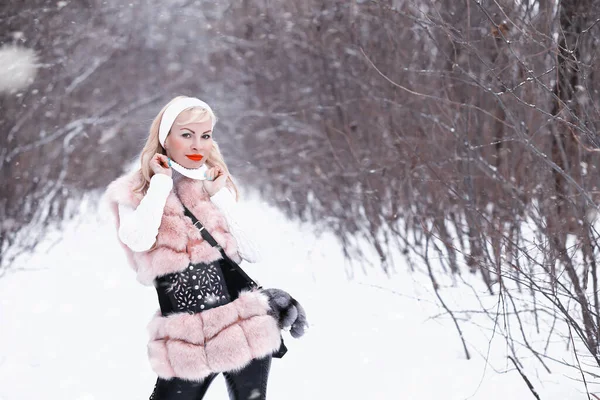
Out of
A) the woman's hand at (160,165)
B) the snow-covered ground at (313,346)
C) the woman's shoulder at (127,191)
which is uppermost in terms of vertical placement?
the woman's hand at (160,165)

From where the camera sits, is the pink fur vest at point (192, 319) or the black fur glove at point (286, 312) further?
the black fur glove at point (286, 312)

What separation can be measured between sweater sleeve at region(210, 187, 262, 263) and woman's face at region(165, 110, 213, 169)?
169 millimetres

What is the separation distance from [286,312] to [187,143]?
0.78 m

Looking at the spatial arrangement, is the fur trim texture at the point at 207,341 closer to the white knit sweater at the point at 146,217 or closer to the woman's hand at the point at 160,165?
the white knit sweater at the point at 146,217

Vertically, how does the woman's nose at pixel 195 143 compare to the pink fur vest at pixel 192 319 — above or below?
above

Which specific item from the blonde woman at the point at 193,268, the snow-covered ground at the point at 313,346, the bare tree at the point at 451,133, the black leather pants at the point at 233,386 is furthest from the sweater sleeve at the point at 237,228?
the bare tree at the point at 451,133

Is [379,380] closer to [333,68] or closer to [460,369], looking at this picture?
[460,369]

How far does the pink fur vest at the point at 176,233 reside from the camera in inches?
97.1

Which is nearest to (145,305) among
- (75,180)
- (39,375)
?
(39,375)

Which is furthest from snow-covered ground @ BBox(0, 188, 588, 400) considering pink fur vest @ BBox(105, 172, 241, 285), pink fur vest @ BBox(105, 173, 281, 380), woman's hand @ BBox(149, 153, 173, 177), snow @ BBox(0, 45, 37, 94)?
snow @ BBox(0, 45, 37, 94)

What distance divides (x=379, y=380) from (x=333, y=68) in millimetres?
5083

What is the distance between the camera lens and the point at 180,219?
254 centimetres

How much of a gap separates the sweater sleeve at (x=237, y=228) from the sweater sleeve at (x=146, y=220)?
29cm

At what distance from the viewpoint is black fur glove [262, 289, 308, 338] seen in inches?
102
